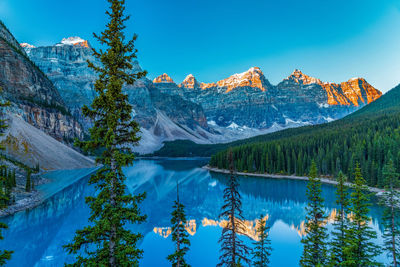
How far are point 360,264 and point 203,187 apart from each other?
57673mm

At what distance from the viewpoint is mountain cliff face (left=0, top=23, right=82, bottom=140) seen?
11156 centimetres

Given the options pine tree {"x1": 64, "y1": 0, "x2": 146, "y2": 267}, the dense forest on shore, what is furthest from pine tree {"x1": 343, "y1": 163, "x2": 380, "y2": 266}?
the dense forest on shore

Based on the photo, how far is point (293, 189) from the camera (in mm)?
63031

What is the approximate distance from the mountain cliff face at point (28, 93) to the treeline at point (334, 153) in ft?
299

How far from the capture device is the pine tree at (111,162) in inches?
329

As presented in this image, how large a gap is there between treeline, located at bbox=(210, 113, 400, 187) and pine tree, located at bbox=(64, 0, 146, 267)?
66.8 meters

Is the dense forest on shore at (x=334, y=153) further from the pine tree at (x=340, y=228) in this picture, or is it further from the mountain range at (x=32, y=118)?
the mountain range at (x=32, y=118)

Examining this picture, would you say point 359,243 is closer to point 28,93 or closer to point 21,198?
point 21,198

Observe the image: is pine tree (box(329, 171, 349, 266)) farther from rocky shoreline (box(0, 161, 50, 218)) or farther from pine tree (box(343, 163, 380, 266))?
rocky shoreline (box(0, 161, 50, 218))

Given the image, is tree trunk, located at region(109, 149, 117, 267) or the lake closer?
tree trunk, located at region(109, 149, 117, 267)

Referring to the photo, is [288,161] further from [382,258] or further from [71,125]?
[71,125]

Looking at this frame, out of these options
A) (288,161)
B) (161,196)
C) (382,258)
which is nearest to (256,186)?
(288,161)

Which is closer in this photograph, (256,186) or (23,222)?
(23,222)

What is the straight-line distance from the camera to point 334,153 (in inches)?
3029
